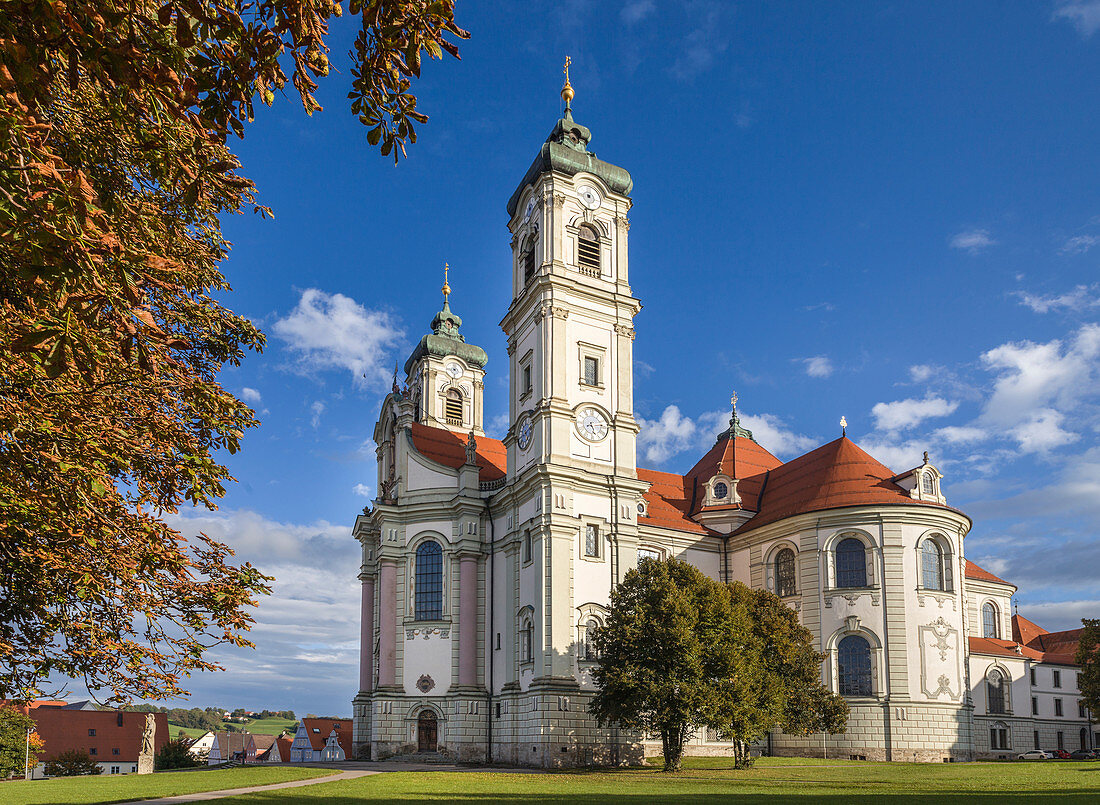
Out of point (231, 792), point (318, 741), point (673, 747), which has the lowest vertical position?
point (318, 741)

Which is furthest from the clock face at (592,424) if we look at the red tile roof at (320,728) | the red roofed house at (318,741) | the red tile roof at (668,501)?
the red tile roof at (320,728)

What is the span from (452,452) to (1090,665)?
3307 cm

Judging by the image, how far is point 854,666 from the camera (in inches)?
1663

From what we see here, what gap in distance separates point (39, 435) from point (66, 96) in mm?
3772

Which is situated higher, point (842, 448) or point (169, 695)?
point (842, 448)

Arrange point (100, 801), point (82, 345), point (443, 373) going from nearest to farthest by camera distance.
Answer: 1. point (82, 345)
2. point (100, 801)
3. point (443, 373)

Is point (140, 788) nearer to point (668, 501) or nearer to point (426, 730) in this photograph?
point (426, 730)

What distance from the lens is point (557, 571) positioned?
40719 mm

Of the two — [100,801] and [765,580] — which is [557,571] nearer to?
[765,580]

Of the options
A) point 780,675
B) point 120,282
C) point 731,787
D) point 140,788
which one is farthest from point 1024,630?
point 120,282

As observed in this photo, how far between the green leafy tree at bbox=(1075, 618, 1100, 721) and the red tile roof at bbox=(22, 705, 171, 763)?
59.5 metres

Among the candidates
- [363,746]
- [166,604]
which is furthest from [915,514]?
[166,604]

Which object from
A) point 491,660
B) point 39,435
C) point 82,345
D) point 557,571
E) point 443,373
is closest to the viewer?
point 82,345

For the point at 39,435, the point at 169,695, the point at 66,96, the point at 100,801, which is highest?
the point at 66,96
